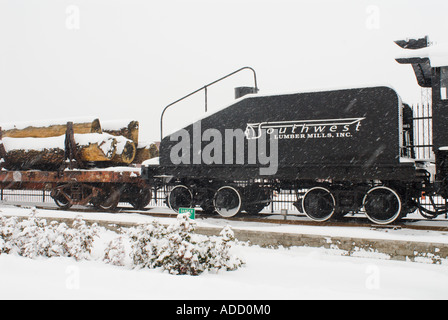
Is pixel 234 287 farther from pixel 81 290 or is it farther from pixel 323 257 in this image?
pixel 323 257

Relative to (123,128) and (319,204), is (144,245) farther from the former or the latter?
(123,128)

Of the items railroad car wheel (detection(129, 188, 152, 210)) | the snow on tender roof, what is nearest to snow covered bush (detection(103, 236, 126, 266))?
the snow on tender roof

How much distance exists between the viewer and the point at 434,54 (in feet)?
30.1

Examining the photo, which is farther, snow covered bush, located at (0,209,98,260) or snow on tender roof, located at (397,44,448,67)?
snow on tender roof, located at (397,44,448,67)

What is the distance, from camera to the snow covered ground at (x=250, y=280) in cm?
503

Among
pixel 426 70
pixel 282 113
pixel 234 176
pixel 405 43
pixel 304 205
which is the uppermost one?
pixel 405 43

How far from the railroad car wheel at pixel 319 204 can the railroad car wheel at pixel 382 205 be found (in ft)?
2.86

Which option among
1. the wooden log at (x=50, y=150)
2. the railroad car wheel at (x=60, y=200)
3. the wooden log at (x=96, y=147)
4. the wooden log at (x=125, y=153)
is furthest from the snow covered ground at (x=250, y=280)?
the railroad car wheel at (x=60, y=200)

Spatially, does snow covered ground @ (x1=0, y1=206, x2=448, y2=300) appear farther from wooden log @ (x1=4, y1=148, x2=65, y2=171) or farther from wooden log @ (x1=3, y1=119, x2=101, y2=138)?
wooden log @ (x1=4, y1=148, x2=65, y2=171)

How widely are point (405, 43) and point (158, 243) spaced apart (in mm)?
7789

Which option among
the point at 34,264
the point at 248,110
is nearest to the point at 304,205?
the point at 248,110

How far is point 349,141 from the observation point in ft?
32.5

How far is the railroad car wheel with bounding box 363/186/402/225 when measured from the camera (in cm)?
962

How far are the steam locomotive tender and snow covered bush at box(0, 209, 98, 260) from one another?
4.63m
